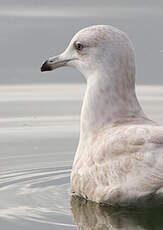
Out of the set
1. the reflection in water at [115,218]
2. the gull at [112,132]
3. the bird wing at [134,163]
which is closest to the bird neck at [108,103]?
the gull at [112,132]

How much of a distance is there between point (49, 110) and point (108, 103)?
8.69 feet

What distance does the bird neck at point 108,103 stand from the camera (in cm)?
994

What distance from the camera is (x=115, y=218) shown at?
921 cm

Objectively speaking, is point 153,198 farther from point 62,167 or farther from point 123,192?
point 62,167

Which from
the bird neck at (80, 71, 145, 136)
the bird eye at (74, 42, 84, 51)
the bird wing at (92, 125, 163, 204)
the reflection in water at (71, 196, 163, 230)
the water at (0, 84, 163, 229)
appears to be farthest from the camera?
the bird eye at (74, 42, 84, 51)

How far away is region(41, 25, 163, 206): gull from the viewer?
354 inches

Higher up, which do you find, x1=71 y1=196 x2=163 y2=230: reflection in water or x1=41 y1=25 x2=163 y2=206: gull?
x1=41 y1=25 x2=163 y2=206: gull

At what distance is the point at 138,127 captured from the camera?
9.25 metres

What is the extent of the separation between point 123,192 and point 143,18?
6.28 meters

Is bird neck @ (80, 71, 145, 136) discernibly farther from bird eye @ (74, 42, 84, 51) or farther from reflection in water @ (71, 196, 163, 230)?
reflection in water @ (71, 196, 163, 230)

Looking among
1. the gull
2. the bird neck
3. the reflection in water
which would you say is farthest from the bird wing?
the bird neck

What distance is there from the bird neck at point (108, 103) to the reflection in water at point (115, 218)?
861mm

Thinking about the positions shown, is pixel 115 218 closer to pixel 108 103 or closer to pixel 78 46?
pixel 108 103

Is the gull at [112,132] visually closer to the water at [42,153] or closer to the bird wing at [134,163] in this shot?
the bird wing at [134,163]
